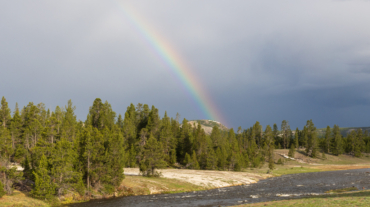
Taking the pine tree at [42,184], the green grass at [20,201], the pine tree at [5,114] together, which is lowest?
the green grass at [20,201]

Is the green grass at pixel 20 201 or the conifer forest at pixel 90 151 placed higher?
the conifer forest at pixel 90 151

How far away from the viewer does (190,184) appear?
75.1 metres

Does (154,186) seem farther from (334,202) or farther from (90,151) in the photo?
(334,202)

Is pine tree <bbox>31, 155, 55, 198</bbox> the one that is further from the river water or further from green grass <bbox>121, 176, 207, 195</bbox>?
green grass <bbox>121, 176, 207, 195</bbox>

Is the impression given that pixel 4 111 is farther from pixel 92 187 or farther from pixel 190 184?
pixel 190 184

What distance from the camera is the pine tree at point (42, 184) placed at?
49594 millimetres

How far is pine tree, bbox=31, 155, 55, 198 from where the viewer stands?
4959cm

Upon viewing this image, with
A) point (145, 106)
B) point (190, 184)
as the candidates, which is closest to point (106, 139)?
point (190, 184)

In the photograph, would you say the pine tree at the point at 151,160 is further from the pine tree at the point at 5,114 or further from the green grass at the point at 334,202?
the pine tree at the point at 5,114

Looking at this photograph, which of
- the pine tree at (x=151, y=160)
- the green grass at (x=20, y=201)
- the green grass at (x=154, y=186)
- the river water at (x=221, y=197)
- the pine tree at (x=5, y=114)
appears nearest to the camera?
the green grass at (x=20, y=201)

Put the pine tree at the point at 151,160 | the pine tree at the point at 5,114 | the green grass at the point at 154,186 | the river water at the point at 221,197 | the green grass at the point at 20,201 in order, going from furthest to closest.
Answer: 1. the pine tree at the point at 5,114
2. the pine tree at the point at 151,160
3. the green grass at the point at 154,186
4. the river water at the point at 221,197
5. the green grass at the point at 20,201

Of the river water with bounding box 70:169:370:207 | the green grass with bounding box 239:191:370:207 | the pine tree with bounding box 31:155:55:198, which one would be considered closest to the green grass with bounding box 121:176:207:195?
the river water with bounding box 70:169:370:207

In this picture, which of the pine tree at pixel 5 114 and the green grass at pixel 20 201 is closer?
the green grass at pixel 20 201

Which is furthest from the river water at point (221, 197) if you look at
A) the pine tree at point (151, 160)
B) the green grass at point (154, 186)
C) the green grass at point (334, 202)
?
the pine tree at point (151, 160)
